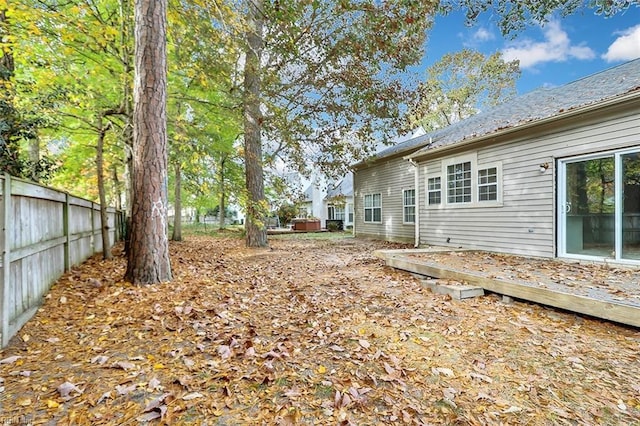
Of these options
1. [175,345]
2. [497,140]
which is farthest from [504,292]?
[497,140]

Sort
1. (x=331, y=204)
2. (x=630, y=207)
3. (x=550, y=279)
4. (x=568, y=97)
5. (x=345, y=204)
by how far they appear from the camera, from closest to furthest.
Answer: (x=550, y=279), (x=630, y=207), (x=568, y=97), (x=345, y=204), (x=331, y=204)

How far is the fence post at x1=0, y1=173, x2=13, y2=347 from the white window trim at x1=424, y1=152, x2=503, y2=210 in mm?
9135

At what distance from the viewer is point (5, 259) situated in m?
2.80

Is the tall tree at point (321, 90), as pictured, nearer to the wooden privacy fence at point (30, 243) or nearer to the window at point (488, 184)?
the window at point (488, 184)

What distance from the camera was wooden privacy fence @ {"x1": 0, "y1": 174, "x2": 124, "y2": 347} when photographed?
2844mm

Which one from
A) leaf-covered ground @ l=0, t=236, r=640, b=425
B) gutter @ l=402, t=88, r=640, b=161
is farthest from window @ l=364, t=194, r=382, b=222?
leaf-covered ground @ l=0, t=236, r=640, b=425

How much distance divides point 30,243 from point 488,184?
30.5 feet

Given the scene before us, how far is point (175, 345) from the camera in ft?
9.77

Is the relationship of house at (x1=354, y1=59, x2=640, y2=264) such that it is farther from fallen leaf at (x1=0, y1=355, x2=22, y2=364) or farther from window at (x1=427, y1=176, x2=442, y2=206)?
fallen leaf at (x1=0, y1=355, x2=22, y2=364)

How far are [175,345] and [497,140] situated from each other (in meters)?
8.57

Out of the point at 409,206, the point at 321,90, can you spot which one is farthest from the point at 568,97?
the point at 321,90

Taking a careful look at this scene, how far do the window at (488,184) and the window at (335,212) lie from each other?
16146 mm

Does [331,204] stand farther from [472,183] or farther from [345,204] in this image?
[472,183]

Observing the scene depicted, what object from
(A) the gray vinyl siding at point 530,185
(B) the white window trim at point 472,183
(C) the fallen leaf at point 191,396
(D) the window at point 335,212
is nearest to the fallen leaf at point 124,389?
(C) the fallen leaf at point 191,396
